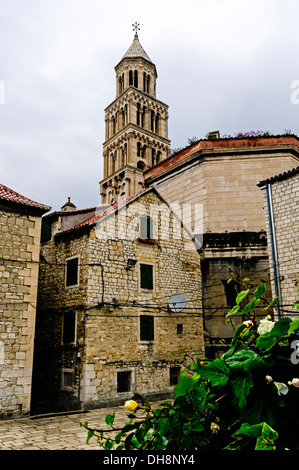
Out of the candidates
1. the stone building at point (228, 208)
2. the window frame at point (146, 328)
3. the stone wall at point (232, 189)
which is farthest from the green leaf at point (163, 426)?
the stone wall at point (232, 189)

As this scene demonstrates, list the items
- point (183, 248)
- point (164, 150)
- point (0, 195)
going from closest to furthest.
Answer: point (0, 195), point (183, 248), point (164, 150)

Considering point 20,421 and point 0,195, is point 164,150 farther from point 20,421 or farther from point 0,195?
point 20,421

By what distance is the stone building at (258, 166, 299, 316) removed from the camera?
12711 millimetres

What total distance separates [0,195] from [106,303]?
620 centimetres

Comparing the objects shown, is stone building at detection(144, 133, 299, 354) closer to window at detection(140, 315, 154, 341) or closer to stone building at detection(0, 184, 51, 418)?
window at detection(140, 315, 154, 341)

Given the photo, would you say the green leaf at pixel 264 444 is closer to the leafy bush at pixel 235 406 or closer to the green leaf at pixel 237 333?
the leafy bush at pixel 235 406

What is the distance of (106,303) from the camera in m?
15.0

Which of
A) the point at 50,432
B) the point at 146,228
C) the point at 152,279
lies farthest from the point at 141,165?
the point at 50,432

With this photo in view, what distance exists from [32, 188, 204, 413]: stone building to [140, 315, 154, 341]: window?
0.05 metres

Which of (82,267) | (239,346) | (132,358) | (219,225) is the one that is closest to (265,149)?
(219,225)

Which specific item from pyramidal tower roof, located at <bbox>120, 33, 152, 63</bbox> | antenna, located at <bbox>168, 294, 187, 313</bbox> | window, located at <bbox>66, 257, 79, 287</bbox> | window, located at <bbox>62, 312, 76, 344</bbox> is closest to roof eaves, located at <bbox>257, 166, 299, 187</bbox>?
antenna, located at <bbox>168, 294, 187, 313</bbox>

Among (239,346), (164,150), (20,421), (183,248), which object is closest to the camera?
(239,346)

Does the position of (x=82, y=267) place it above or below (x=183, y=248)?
below
